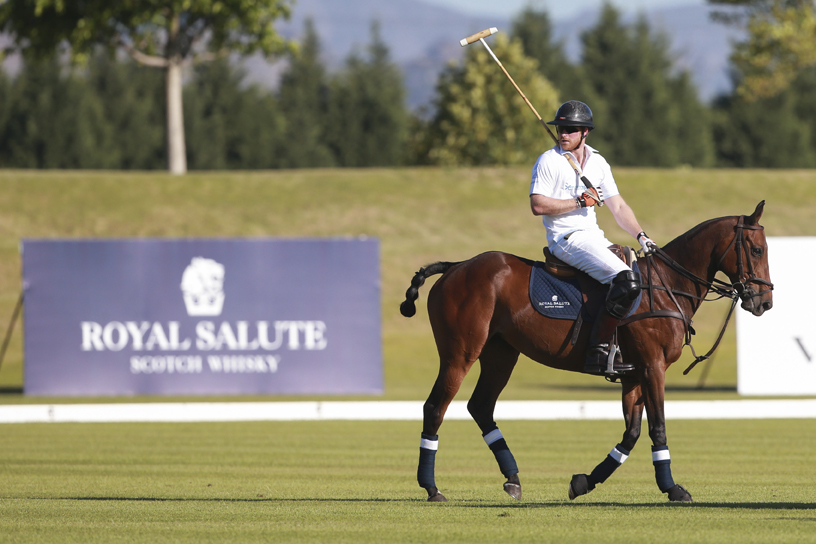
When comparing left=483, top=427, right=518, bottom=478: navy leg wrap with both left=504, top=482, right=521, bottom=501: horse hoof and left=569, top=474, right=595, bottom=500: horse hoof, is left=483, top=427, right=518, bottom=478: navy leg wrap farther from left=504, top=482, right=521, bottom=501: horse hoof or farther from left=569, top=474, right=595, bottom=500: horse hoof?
left=569, top=474, right=595, bottom=500: horse hoof

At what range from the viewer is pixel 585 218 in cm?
780

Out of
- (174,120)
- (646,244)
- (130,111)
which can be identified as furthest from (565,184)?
(130,111)

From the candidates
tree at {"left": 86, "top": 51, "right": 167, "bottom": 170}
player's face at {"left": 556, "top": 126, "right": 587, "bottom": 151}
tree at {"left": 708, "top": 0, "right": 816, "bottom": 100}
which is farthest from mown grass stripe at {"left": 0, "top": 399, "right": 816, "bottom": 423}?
tree at {"left": 86, "top": 51, "right": 167, "bottom": 170}

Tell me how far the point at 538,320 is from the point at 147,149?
4070cm

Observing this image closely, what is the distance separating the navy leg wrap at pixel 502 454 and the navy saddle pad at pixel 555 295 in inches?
35.5

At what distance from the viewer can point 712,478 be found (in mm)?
9156

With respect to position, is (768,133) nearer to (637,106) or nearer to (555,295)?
(637,106)

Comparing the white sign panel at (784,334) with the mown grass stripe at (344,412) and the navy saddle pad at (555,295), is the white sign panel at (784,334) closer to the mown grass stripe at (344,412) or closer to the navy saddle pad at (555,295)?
the mown grass stripe at (344,412)

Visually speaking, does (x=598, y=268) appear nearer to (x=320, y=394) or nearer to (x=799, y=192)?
(x=320, y=394)

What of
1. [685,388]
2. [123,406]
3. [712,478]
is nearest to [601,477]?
[712,478]

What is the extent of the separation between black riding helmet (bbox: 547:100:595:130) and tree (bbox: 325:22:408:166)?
42.5 m

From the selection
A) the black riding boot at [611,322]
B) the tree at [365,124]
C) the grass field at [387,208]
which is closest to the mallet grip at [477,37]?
the black riding boot at [611,322]

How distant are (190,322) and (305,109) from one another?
35857mm

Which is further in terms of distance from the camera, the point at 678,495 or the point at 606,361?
the point at 606,361
